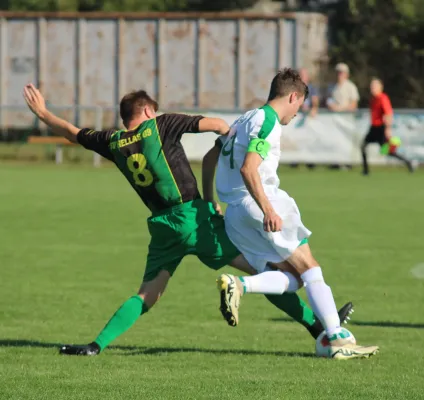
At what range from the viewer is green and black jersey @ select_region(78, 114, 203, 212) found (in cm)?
726

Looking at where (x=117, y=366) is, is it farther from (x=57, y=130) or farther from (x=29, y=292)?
(x=29, y=292)

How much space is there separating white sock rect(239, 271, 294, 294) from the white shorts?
0.34 feet

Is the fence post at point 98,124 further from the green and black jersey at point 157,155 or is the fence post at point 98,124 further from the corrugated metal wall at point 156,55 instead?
the green and black jersey at point 157,155

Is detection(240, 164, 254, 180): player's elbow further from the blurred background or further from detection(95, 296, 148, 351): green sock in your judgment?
the blurred background

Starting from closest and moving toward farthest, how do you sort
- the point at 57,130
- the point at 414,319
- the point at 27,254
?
the point at 57,130
the point at 414,319
the point at 27,254

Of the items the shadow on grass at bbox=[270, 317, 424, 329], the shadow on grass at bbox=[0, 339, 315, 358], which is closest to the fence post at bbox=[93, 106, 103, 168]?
the shadow on grass at bbox=[270, 317, 424, 329]

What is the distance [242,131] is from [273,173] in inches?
12.0

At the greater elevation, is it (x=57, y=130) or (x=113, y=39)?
(x=57, y=130)

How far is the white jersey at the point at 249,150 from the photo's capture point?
7098mm

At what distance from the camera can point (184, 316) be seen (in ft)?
29.8

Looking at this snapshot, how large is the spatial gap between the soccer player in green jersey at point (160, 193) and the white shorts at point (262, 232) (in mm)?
89

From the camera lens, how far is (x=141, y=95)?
24.1ft

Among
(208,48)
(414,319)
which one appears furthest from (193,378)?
(208,48)

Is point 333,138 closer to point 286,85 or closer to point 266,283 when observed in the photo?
point 286,85
